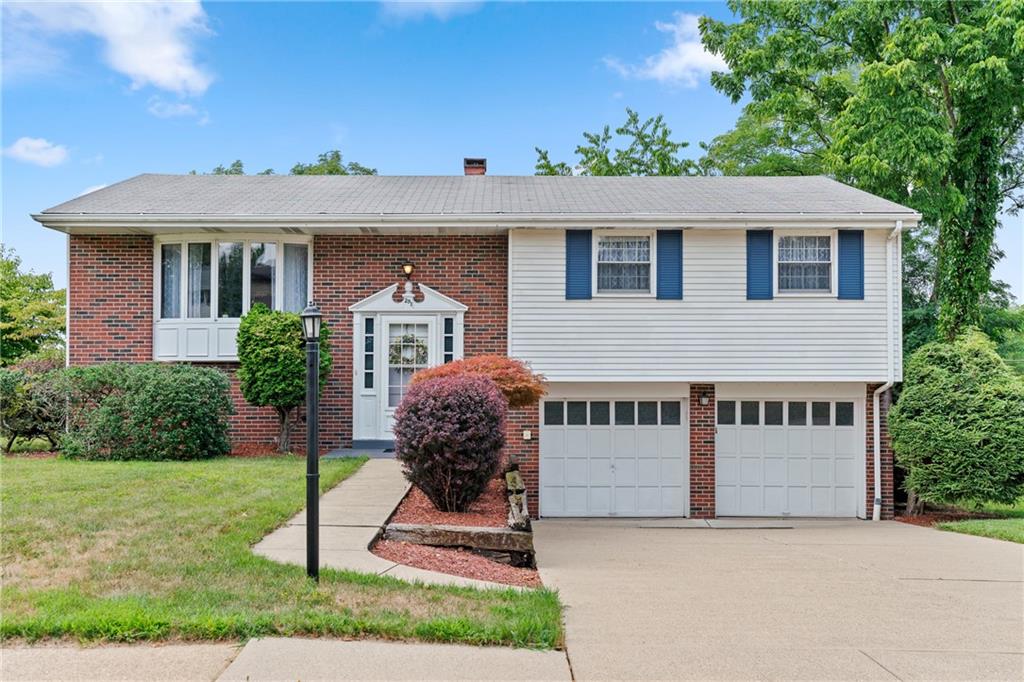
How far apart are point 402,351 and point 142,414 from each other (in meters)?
4.40

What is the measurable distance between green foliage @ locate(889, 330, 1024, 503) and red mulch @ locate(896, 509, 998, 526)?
0.69 meters

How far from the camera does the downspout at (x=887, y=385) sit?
12.5 metres

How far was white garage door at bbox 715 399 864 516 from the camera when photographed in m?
13.2

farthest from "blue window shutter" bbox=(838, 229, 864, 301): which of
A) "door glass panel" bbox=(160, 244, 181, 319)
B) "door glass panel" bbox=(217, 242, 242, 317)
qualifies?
"door glass panel" bbox=(160, 244, 181, 319)

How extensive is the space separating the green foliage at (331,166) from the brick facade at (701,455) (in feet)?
70.5

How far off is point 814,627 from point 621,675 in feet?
6.34

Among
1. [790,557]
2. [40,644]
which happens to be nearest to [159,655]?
[40,644]

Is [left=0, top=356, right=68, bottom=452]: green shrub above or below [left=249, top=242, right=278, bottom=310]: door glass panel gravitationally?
below

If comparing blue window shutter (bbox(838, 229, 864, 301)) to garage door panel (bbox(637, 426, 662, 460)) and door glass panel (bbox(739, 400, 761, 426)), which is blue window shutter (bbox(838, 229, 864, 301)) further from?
garage door panel (bbox(637, 426, 662, 460))

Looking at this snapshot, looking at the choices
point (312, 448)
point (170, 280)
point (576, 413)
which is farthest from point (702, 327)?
point (170, 280)

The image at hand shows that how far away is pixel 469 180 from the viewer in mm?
16109

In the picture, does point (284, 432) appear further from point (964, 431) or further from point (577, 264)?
point (964, 431)

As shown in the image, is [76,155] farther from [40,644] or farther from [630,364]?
[40,644]

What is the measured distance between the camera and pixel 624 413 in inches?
525
